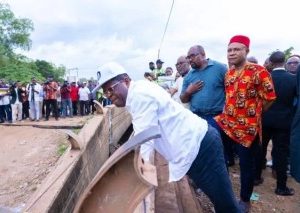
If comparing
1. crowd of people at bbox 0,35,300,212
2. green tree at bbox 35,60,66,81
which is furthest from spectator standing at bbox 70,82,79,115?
green tree at bbox 35,60,66,81

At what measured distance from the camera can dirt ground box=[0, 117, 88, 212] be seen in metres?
7.14

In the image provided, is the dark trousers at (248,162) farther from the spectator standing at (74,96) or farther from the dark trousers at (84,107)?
the dark trousers at (84,107)

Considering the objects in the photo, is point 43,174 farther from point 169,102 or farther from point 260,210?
point 169,102

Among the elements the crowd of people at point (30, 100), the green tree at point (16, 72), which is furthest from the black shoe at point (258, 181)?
the green tree at point (16, 72)

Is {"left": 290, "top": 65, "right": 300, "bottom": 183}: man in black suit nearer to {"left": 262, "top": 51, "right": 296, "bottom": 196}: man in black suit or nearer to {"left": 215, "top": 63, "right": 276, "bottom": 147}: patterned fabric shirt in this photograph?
{"left": 215, "top": 63, "right": 276, "bottom": 147}: patterned fabric shirt

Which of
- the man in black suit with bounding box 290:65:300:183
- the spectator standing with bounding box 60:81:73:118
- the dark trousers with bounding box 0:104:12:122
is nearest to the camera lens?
the man in black suit with bounding box 290:65:300:183

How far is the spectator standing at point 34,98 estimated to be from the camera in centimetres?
1756

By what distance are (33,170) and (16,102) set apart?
9231 millimetres

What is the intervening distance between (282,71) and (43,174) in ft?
17.8

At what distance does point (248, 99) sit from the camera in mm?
4109

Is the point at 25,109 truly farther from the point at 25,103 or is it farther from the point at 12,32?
the point at 12,32

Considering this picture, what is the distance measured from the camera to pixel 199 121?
3.04 metres

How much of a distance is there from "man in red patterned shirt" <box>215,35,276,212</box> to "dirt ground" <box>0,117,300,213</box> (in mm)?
906

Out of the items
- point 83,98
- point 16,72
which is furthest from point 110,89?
point 16,72
